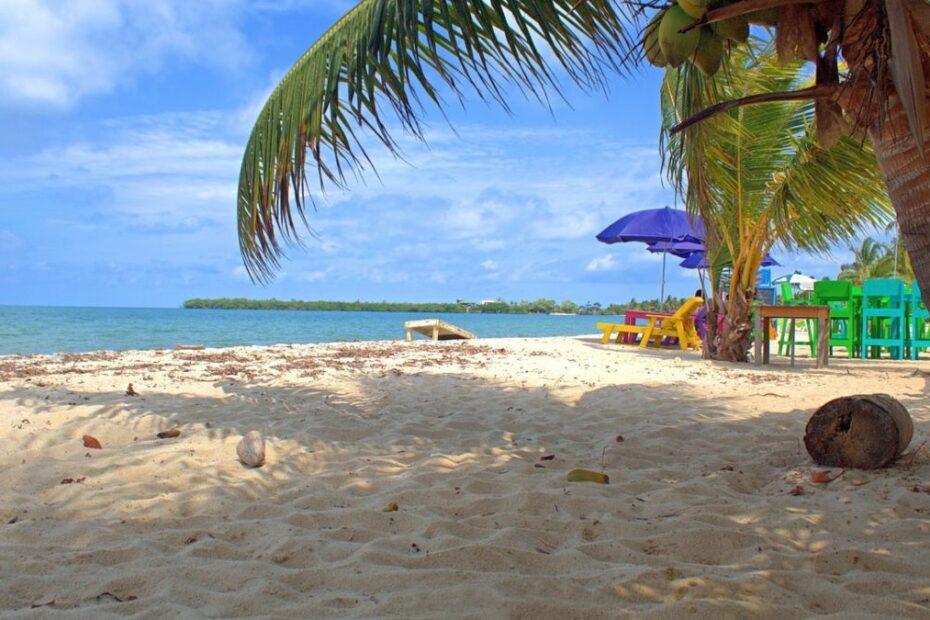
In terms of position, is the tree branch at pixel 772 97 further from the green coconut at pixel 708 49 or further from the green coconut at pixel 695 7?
the green coconut at pixel 695 7

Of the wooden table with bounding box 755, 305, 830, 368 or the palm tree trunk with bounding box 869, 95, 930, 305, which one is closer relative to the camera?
the palm tree trunk with bounding box 869, 95, 930, 305

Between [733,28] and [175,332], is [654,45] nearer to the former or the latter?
[733,28]

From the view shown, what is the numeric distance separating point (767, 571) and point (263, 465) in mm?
2287

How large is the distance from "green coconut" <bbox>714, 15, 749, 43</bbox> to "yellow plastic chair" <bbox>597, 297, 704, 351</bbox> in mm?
9032

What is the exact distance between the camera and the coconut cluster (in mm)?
1800

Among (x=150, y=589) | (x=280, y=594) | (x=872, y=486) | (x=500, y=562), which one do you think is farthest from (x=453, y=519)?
(x=872, y=486)

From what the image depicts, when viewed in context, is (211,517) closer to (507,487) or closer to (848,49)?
(507,487)

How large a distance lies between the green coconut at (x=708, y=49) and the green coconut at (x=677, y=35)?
26 mm

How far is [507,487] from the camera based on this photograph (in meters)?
2.93

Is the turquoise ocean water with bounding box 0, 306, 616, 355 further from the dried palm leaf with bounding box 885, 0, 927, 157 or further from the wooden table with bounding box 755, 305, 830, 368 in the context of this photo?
the dried palm leaf with bounding box 885, 0, 927, 157

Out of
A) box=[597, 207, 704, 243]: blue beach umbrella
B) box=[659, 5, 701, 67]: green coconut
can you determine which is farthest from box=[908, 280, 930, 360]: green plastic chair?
box=[659, 5, 701, 67]: green coconut

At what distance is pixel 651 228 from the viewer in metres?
11.3

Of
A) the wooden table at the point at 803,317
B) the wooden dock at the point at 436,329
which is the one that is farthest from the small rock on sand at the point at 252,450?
the wooden dock at the point at 436,329

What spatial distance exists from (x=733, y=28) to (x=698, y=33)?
10cm
